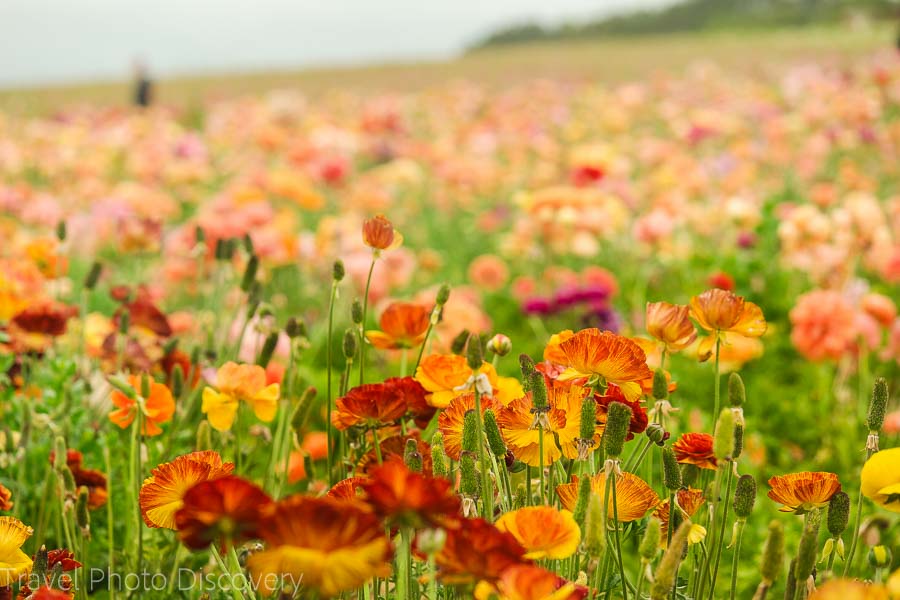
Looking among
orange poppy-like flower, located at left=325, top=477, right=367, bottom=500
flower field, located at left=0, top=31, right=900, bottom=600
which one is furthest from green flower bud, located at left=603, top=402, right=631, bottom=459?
orange poppy-like flower, located at left=325, top=477, right=367, bottom=500

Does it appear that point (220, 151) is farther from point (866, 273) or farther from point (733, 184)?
point (866, 273)

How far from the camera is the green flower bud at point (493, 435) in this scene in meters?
0.74

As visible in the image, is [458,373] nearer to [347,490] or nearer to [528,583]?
[347,490]

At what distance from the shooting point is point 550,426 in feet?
2.48

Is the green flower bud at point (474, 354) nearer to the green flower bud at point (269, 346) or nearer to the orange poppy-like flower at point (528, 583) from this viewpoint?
the orange poppy-like flower at point (528, 583)

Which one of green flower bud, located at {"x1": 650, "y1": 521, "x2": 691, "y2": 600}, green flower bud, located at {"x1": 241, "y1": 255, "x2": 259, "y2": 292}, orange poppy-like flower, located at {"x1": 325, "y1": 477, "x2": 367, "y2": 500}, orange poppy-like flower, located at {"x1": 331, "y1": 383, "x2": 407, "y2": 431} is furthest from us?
green flower bud, located at {"x1": 241, "y1": 255, "x2": 259, "y2": 292}

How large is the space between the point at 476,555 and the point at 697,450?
1.12 ft

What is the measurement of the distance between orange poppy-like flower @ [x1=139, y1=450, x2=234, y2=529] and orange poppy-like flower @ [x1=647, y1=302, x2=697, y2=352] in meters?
0.43

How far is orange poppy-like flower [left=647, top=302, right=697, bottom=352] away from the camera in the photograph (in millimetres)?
863

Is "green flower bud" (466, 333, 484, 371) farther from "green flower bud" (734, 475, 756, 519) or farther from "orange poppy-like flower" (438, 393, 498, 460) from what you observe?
"green flower bud" (734, 475, 756, 519)

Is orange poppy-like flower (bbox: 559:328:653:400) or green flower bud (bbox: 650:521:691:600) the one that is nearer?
green flower bud (bbox: 650:521:691:600)

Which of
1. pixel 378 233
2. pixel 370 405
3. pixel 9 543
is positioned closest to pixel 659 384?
pixel 370 405

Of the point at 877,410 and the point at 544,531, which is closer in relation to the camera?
the point at 544,531

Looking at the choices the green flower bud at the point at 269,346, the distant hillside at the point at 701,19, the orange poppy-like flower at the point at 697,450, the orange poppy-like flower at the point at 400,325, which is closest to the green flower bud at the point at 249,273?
the green flower bud at the point at 269,346
